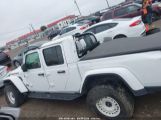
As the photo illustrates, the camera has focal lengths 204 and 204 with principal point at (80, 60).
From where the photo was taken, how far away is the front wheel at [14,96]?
6391 mm

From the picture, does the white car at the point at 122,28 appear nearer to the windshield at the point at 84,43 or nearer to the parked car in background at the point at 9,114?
the windshield at the point at 84,43

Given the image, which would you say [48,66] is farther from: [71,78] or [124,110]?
[124,110]

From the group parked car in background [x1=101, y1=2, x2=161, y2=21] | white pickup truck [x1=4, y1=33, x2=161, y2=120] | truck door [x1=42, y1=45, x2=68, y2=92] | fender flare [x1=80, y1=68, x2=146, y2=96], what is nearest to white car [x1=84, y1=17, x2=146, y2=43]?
white pickup truck [x1=4, y1=33, x2=161, y2=120]

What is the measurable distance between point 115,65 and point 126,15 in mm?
11770

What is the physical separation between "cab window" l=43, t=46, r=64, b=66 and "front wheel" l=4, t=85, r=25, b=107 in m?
1.97

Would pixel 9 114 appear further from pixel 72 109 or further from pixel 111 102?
pixel 72 109

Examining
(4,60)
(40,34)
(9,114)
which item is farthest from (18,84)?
(40,34)

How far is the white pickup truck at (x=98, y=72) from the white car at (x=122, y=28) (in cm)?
410

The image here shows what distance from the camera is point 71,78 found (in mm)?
4562

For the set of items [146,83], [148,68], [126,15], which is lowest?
[126,15]

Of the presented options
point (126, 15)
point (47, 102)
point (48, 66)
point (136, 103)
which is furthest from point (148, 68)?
point (126, 15)

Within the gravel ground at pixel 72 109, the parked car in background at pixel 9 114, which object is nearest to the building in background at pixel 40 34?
the gravel ground at pixel 72 109

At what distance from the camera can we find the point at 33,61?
5.55 meters

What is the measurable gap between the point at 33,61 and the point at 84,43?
151 centimetres
